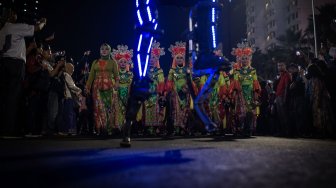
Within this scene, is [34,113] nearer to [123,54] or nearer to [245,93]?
[123,54]

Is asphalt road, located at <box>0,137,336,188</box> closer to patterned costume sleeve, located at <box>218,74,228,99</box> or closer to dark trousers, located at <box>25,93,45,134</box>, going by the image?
dark trousers, located at <box>25,93,45,134</box>

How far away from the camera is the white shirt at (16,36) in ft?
20.4

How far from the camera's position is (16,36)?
20.6 feet

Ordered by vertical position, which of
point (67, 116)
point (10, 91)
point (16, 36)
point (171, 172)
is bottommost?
point (171, 172)

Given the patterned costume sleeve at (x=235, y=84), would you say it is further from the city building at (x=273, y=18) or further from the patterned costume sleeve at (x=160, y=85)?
the city building at (x=273, y=18)

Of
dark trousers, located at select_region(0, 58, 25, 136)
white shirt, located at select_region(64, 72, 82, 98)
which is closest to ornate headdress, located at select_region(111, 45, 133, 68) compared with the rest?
white shirt, located at select_region(64, 72, 82, 98)

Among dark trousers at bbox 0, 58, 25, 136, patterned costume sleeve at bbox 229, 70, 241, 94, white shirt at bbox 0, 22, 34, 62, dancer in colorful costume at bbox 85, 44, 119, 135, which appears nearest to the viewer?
dark trousers at bbox 0, 58, 25, 136

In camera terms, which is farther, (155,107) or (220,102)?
(220,102)

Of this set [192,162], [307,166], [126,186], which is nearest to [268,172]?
[307,166]

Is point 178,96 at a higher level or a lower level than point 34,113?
higher

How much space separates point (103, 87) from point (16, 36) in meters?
3.45

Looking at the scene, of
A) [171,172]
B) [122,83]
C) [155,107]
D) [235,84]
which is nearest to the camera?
[171,172]

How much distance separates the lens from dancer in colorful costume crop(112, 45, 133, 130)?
10211 mm

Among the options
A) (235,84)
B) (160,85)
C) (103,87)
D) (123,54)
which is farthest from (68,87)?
(235,84)
